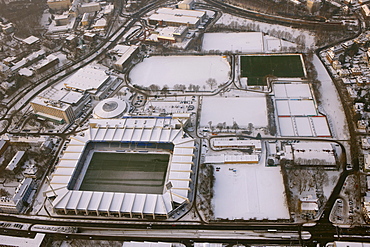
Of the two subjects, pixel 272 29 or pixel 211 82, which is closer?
pixel 211 82

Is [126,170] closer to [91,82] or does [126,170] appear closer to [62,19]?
[91,82]

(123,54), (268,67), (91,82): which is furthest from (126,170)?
(268,67)

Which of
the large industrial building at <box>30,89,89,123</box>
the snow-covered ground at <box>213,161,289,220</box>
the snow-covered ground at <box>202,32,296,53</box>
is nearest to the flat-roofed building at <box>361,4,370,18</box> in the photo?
the snow-covered ground at <box>202,32,296,53</box>

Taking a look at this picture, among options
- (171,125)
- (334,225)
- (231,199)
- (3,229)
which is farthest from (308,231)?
(3,229)

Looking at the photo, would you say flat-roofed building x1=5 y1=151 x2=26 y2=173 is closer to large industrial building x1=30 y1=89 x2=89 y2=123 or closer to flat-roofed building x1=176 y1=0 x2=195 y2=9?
large industrial building x1=30 y1=89 x2=89 y2=123

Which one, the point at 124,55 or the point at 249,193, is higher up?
the point at 124,55

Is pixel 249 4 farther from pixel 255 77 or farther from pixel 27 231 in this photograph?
pixel 27 231

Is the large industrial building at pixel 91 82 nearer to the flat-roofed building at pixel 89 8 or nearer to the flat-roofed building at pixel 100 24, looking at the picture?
the flat-roofed building at pixel 100 24
